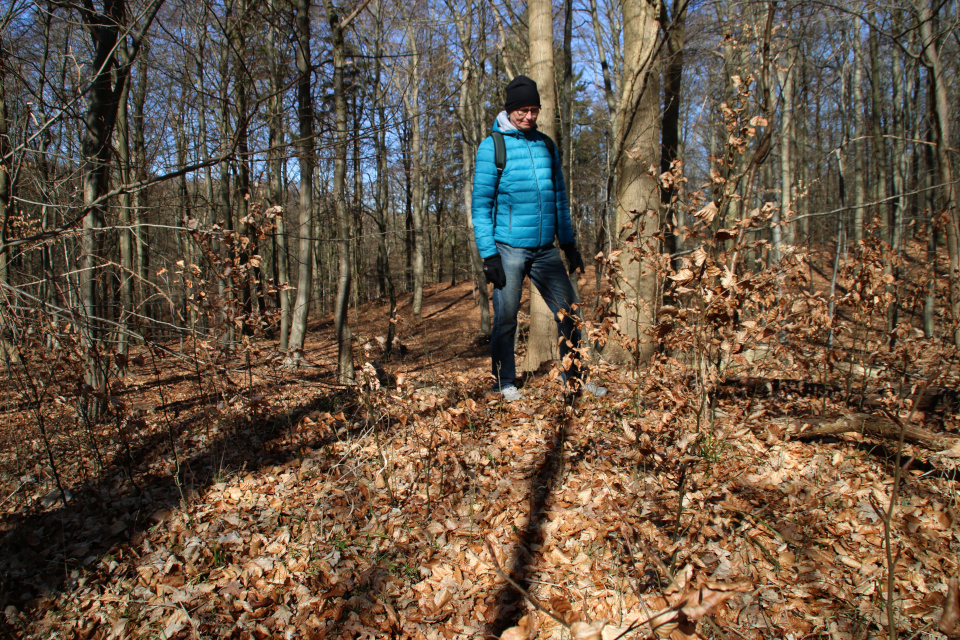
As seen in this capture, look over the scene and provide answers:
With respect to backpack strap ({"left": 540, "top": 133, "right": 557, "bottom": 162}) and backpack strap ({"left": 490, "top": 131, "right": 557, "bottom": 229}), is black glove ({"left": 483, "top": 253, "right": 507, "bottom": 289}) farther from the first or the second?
backpack strap ({"left": 540, "top": 133, "right": 557, "bottom": 162})

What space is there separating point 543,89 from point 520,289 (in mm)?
2250

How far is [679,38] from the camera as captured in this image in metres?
4.63

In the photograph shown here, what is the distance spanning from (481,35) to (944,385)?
31.4 ft

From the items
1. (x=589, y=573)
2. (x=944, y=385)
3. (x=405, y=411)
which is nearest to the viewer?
(x=589, y=573)

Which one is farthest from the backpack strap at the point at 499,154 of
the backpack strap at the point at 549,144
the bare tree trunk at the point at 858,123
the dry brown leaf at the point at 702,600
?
the bare tree trunk at the point at 858,123

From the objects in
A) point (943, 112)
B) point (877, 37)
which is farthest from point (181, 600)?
point (877, 37)

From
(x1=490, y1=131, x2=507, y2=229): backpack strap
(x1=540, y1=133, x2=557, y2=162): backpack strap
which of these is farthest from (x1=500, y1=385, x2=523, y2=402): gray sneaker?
(x1=540, y1=133, x2=557, y2=162): backpack strap

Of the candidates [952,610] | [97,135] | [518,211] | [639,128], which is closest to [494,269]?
[518,211]

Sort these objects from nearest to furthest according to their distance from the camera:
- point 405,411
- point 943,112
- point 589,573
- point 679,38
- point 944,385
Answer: point 589,573 < point 944,385 < point 405,411 < point 679,38 < point 943,112

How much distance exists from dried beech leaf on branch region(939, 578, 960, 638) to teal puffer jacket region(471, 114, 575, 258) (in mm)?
2829

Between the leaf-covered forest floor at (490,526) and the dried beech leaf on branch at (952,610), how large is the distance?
0.38m

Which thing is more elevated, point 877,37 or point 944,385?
point 877,37

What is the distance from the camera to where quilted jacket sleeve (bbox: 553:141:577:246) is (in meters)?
3.71

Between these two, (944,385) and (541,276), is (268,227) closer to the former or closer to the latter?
(541,276)
